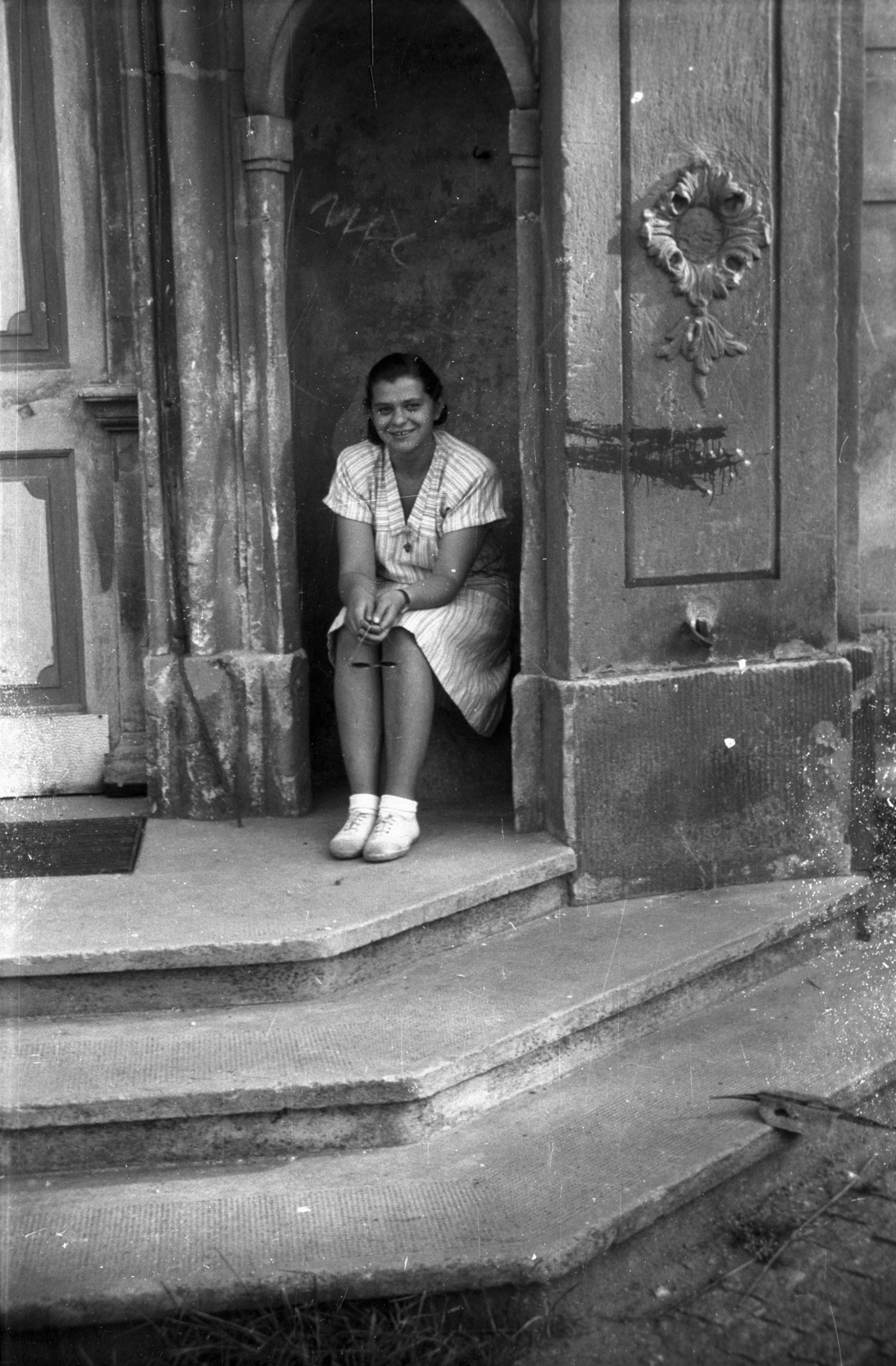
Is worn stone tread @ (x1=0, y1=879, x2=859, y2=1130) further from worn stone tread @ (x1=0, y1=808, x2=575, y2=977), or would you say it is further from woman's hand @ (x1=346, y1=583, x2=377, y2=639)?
woman's hand @ (x1=346, y1=583, x2=377, y2=639)

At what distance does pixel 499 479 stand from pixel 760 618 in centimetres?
90

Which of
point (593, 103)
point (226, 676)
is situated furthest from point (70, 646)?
point (593, 103)

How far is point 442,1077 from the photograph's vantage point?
324cm

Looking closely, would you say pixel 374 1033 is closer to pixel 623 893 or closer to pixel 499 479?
pixel 623 893

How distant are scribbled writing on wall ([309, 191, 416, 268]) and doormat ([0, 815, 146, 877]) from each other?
2028 millimetres

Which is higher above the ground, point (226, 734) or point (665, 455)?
point (665, 455)

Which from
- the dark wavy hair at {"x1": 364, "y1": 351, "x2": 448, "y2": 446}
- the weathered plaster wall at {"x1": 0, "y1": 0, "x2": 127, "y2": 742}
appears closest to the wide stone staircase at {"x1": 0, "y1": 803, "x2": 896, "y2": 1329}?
the weathered plaster wall at {"x1": 0, "y1": 0, "x2": 127, "y2": 742}

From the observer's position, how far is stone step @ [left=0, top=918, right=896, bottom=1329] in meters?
2.75

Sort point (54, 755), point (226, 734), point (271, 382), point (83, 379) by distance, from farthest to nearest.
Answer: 1. point (54, 755)
2. point (83, 379)
3. point (226, 734)
4. point (271, 382)

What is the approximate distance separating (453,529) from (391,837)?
0.95 m

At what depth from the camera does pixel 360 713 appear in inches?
169

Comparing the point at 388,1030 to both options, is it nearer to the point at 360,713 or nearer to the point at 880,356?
the point at 360,713

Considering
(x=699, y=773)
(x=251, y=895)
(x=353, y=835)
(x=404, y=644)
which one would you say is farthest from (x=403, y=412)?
(x=251, y=895)

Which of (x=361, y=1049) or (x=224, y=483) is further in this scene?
(x=224, y=483)
